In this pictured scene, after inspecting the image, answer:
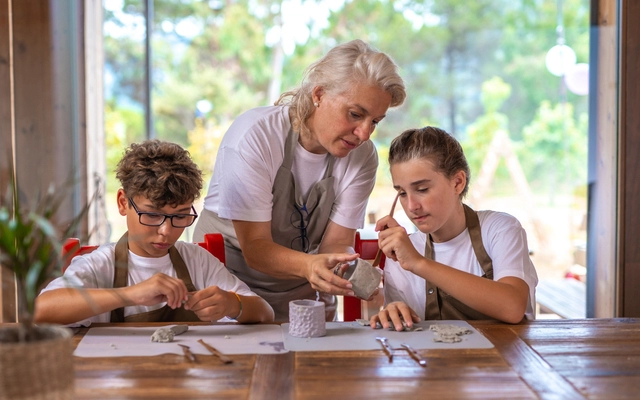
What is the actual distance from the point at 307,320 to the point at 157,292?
1.25 ft

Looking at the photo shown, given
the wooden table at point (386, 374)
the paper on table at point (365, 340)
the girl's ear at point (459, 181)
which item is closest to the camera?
the wooden table at point (386, 374)

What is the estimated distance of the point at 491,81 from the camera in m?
5.84

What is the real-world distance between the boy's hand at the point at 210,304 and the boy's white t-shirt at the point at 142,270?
0.16 m

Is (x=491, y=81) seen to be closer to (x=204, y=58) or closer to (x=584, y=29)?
(x=584, y=29)

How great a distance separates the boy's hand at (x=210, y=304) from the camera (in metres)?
1.68

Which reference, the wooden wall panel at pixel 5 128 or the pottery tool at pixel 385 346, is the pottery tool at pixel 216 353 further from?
the wooden wall panel at pixel 5 128

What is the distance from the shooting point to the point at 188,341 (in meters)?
1.58

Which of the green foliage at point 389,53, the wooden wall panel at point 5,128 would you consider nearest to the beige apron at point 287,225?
the wooden wall panel at point 5,128

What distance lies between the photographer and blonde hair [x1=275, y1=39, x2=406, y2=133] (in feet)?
6.52

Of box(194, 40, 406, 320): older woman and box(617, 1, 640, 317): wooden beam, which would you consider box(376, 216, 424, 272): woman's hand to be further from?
box(617, 1, 640, 317): wooden beam

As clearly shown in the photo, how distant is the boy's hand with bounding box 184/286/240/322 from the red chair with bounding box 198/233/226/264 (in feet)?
1.35

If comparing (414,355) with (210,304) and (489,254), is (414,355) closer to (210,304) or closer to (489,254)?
(210,304)

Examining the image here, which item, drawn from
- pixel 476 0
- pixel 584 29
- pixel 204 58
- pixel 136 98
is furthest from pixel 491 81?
pixel 136 98

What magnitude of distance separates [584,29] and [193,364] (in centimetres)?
397
